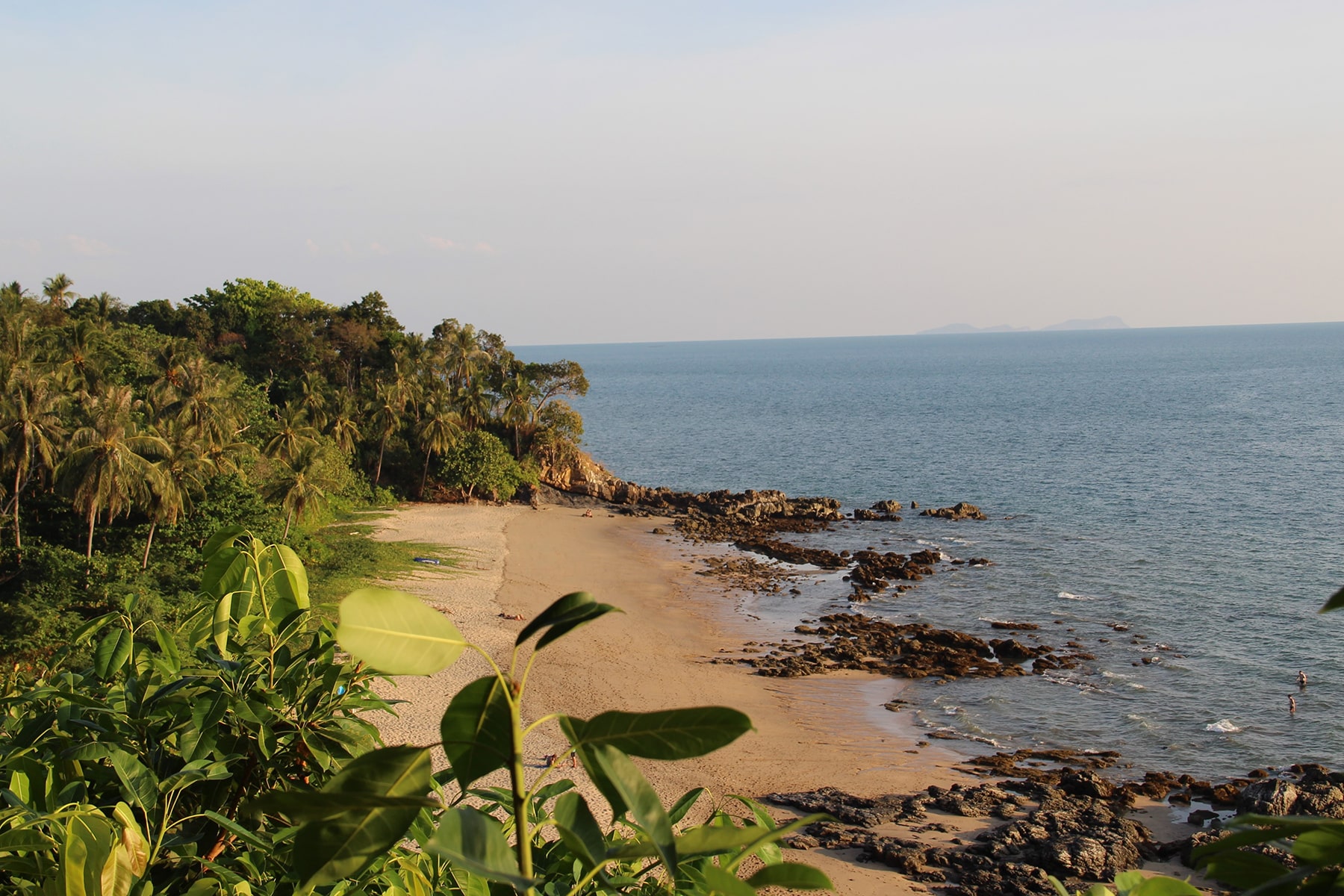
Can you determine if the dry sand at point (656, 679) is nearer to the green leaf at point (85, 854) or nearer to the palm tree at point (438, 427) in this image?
the palm tree at point (438, 427)

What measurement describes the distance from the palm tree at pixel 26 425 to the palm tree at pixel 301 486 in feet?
23.6

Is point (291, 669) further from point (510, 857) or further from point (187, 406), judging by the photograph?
point (187, 406)

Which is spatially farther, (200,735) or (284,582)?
(284,582)

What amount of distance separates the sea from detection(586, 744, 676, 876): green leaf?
25.2 metres

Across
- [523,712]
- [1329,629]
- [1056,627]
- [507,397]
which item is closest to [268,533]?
[523,712]

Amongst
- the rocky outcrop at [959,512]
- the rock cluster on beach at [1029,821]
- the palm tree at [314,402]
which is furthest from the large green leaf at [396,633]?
the rocky outcrop at [959,512]

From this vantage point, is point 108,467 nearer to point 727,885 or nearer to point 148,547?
point 148,547

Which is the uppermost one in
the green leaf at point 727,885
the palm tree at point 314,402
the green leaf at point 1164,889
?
the green leaf at point 727,885

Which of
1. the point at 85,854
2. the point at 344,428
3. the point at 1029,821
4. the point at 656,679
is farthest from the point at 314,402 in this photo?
the point at 85,854

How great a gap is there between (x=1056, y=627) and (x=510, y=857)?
35147mm

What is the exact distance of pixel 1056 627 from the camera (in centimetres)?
3272

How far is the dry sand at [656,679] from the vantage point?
21.6 metres

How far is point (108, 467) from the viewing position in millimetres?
27141

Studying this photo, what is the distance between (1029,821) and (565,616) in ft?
67.3
